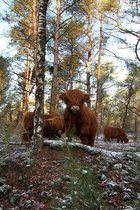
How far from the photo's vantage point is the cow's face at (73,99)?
9.00 m

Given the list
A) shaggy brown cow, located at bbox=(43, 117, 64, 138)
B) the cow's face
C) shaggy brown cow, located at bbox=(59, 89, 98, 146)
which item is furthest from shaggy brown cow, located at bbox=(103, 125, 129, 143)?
the cow's face

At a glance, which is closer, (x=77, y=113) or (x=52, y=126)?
(x=77, y=113)

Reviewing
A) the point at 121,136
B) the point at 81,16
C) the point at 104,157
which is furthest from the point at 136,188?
the point at 121,136

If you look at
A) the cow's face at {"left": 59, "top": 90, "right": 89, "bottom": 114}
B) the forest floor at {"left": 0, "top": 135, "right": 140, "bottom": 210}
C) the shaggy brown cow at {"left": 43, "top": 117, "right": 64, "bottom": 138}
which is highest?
the cow's face at {"left": 59, "top": 90, "right": 89, "bottom": 114}

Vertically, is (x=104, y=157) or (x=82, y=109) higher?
(x=82, y=109)

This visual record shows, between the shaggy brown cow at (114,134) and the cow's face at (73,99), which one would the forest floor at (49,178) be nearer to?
the cow's face at (73,99)

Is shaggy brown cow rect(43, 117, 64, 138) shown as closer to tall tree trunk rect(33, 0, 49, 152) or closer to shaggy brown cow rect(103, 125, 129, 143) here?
tall tree trunk rect(33, 0, 49, 152)

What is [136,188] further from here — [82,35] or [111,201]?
[82,35]

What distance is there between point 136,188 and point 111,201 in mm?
624

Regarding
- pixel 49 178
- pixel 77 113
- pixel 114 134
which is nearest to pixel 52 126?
pixel 77 113

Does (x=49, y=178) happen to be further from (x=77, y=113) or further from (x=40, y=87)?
(x=77, y=113)

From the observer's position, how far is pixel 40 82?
783 centimetres

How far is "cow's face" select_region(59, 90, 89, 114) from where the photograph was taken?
29.5 feet

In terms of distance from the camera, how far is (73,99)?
906cm
